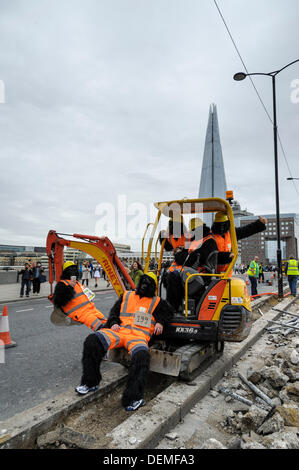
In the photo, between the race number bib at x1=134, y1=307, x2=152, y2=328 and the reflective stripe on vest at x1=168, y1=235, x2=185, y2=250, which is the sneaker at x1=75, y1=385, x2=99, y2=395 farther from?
the reflective stripe on vest at x1=168, y1=235, x2=185, y2=250

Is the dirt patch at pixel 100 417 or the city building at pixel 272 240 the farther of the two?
the city building at pixel 272 240

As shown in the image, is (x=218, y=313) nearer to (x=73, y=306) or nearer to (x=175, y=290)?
(x=175, y=290)

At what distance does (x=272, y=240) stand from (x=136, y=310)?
3131 inches

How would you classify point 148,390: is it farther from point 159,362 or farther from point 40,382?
point 40,382

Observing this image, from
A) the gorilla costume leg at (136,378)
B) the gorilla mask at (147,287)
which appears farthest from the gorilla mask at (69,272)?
the gorilla costume leg at (136,378)

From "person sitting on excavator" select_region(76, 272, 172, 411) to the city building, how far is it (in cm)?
5022

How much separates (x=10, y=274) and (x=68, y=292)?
15831mm

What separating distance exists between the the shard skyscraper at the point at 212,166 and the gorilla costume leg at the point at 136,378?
4034 cm

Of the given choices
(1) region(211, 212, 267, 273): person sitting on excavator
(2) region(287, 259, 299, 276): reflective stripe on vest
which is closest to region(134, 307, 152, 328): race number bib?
(1) region(211, 212, 267, 273): person sitting on excavator

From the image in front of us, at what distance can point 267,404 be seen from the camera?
11.6 ft

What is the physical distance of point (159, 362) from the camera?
380cm

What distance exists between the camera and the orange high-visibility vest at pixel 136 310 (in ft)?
Answer: 13.2

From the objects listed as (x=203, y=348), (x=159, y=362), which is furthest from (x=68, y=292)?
(x=203, y=348)

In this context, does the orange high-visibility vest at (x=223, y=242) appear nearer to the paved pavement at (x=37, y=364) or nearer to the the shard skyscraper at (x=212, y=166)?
the paved pavement at (x=37, y=364)
